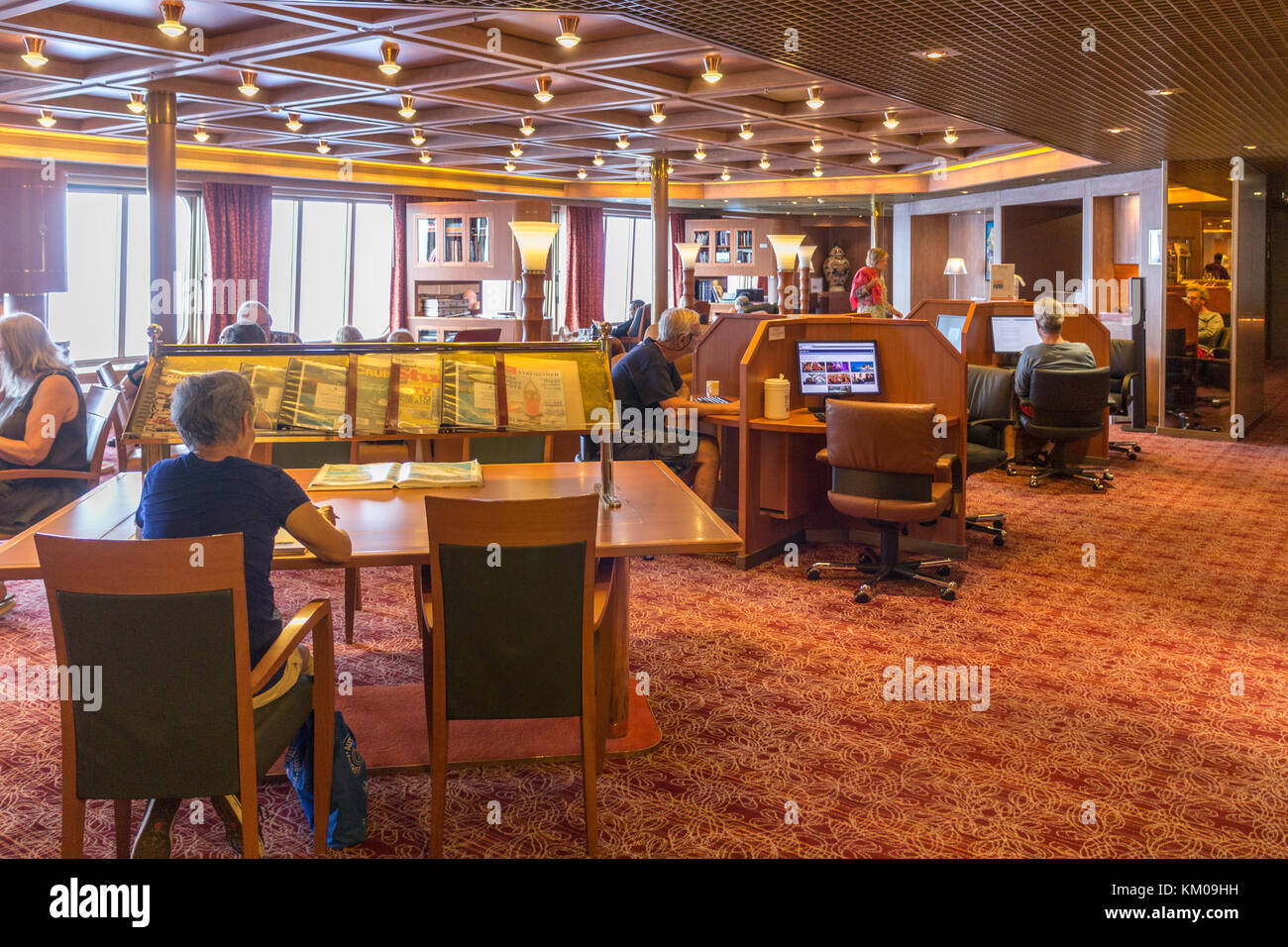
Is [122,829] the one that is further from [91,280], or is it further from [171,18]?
[91,280]

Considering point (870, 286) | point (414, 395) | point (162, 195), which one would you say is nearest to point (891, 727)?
point (414, 395)

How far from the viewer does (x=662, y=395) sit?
6027mm

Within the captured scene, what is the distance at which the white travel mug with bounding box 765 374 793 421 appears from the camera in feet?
19.1

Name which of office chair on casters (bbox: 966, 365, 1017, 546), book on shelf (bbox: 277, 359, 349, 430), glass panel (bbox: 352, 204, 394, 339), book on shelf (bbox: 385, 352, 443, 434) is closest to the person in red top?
office chair on casters (bbox: 966, 365, 1017, 546)

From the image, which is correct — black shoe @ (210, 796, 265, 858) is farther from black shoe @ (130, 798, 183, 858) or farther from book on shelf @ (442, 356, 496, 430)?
book on shelf @ (442, 356, 496, 430)

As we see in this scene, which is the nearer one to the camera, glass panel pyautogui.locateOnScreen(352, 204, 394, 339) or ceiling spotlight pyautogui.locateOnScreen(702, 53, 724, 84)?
ceiling spotlight pyautogui.locateOnScreen(702, 53, 724, 84)

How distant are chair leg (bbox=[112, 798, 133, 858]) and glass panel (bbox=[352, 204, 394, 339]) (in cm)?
1322

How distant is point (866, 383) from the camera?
240 inches

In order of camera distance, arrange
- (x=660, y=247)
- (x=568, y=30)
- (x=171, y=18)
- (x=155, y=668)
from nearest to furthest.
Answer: (x=155, y=668) → (x=171, y=18) → (x=568, y=30) → (x=660, y=247)

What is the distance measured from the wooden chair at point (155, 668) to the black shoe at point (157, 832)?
265mm

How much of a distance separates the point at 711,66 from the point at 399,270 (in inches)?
357

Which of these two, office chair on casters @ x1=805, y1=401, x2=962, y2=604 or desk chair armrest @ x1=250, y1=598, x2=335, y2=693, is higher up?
office chair on casters @ x1=805, y1=401, x2=962, y2=604

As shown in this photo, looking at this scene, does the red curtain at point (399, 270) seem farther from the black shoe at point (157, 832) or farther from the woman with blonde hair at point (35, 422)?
the black shoe at point (157, 832)

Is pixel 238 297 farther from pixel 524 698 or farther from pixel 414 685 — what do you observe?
pixel 524 698
